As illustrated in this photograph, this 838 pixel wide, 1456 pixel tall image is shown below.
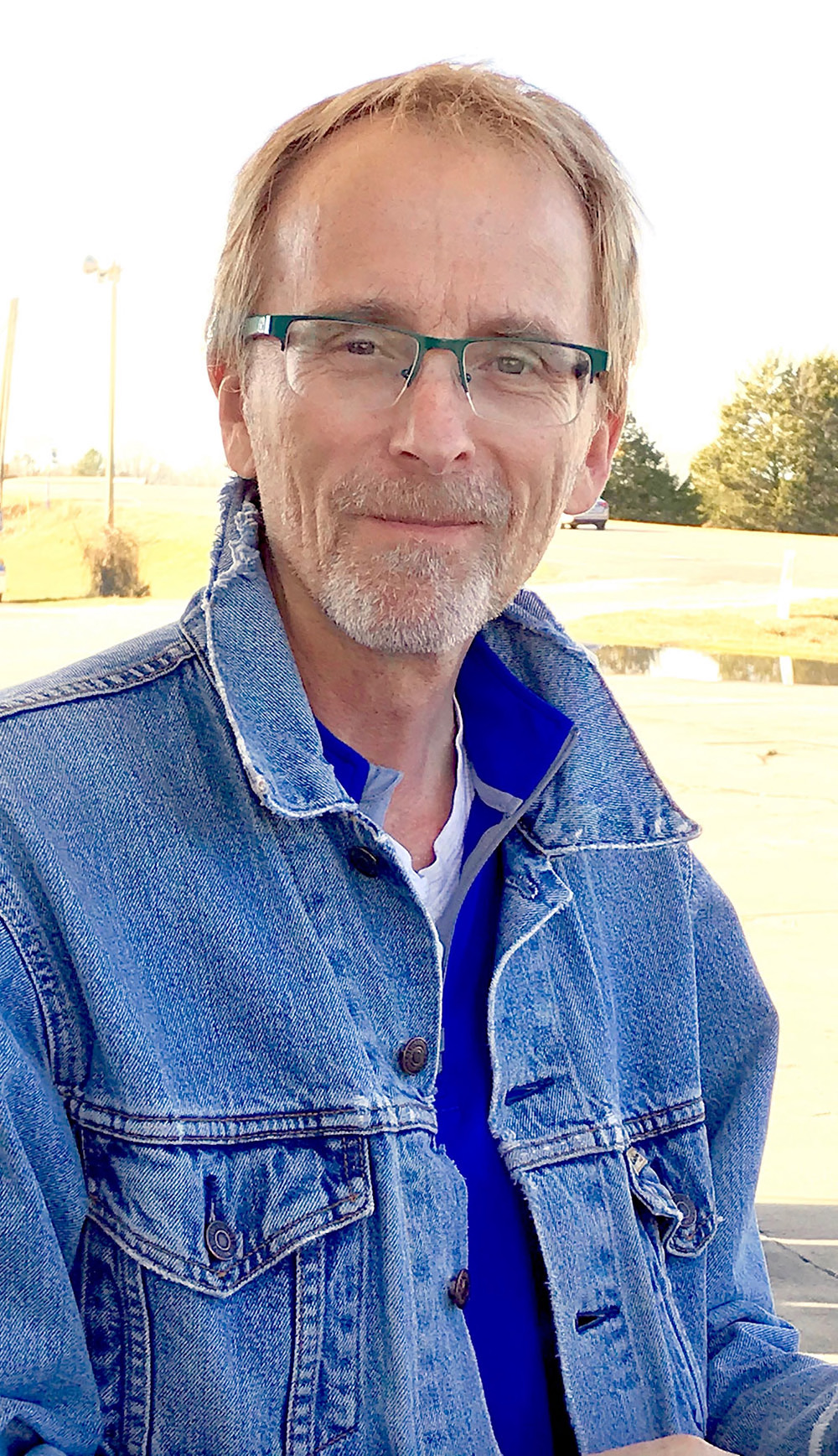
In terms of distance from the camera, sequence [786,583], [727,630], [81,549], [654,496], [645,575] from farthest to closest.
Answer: [81,549], [654,496], [645,575], [786,583], [727,630]

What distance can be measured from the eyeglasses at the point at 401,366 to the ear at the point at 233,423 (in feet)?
0.36

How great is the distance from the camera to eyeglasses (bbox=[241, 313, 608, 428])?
3.90 ft

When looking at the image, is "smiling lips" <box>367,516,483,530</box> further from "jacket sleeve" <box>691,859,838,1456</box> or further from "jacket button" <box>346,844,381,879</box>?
"jacket sleeve" <box>691,859,838,1456</box>

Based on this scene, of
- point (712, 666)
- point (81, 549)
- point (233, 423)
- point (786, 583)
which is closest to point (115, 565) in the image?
point (81, 549)

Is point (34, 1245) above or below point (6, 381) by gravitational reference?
below

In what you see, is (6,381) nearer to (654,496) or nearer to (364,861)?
(654,496)

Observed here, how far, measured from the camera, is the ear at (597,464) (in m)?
1.39

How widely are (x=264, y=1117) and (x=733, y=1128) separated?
524 mm

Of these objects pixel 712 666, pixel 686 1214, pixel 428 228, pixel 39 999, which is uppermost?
pixel 428 228

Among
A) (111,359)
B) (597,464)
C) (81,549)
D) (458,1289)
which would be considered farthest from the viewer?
(111,359)

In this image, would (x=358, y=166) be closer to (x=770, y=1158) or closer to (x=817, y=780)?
(x=770, y=1158)

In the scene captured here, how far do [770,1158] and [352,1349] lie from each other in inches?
100

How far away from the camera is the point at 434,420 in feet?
3.84

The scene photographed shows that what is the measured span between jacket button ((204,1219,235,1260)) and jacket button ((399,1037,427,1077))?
176 mm
